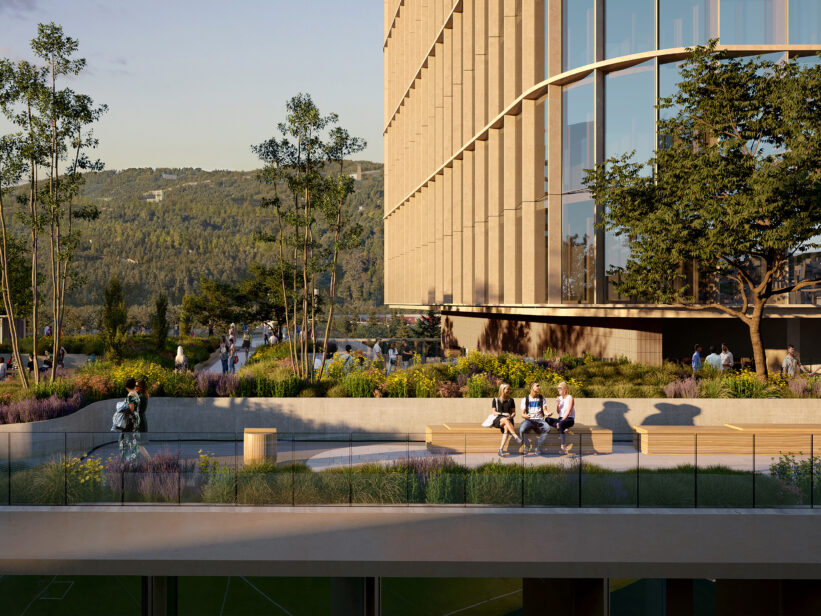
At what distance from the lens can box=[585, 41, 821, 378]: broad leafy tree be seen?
18266mm

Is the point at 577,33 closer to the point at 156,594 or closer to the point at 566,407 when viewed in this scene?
the point at 566,407

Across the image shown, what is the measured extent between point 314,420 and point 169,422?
3.55m

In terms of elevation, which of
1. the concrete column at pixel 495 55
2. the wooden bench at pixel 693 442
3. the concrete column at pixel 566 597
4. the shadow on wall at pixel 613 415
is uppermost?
the concrete column at pixel 495 55

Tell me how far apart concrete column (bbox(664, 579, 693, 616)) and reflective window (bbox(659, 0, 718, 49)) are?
14.9 meters

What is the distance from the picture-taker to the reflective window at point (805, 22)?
21.3 meters

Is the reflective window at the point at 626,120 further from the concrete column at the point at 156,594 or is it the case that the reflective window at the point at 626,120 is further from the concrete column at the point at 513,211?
the concrete column at the point at 156,594

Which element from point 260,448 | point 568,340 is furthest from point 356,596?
point 568,340

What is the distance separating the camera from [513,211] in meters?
27.2

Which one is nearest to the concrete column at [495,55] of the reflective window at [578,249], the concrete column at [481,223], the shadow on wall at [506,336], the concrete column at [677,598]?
the concrete column at [481,223]

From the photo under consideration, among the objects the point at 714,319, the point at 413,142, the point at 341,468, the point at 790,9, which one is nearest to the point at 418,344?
the point at 413,142

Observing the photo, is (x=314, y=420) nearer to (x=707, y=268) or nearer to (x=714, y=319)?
(x=707, y=268)

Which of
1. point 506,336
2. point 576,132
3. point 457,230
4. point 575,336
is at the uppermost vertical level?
point 576,132

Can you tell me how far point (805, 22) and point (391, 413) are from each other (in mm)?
15472

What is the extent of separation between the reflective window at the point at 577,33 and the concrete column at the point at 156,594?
58.3 ft
